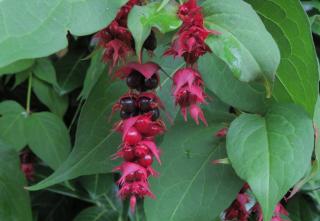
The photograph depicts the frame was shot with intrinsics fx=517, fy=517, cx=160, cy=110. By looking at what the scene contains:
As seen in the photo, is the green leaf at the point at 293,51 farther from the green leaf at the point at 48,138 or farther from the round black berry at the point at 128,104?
the green leaf at the point at 48,138

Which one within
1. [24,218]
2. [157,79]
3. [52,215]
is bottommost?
[52,215]

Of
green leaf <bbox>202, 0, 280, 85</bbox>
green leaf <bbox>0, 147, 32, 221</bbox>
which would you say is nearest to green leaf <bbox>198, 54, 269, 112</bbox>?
green leaf <bbox>202, 0, 280, 85</bbox>

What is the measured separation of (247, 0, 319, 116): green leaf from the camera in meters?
0.50

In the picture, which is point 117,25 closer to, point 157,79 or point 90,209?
point 157,79

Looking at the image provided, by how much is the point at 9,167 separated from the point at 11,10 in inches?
13.6

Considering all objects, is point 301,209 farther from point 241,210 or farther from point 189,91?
point 189,91

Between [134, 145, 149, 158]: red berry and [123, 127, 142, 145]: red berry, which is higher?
[123, 127, 142, 145]: red berry

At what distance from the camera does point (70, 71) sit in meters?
0.98

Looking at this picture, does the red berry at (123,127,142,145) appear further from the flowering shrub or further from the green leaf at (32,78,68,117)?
the green leaf at (32,78,68,117)

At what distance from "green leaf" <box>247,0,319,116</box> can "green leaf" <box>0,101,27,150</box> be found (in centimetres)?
44

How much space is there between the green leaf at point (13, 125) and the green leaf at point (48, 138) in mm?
11

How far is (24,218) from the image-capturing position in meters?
0.70

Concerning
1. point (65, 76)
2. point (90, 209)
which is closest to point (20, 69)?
point (65, 76)

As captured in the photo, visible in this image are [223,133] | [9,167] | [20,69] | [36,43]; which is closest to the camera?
[36,43]
